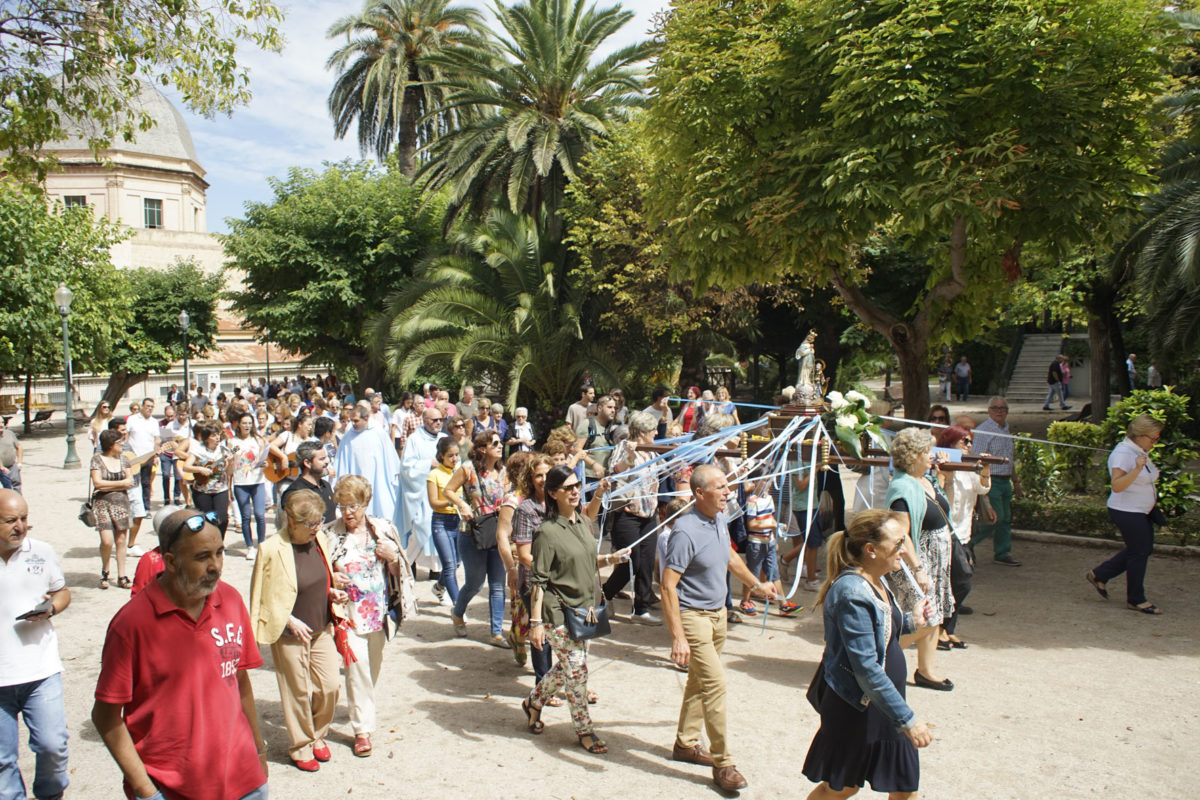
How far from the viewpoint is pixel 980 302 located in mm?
11531

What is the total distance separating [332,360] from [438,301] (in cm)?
1265

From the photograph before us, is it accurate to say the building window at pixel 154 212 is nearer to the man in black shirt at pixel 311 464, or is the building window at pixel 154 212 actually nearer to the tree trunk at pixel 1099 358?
the tree trunk at pixel 1099 358

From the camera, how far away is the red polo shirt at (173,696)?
2.96m

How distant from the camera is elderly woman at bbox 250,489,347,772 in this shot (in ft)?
15.7

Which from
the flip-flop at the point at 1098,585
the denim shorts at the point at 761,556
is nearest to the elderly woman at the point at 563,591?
the denim shorts at the point at 761,556

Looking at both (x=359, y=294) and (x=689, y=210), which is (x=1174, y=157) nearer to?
(x=689, y=210)

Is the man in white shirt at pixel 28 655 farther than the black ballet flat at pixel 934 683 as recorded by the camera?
No

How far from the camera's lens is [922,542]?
20.3ft

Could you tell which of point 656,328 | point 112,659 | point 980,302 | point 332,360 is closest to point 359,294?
point 332,360

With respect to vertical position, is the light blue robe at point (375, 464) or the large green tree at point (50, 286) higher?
the large green tree at point (50, 286)

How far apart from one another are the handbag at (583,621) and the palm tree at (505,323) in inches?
514

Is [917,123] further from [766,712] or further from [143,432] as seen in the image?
[143,432]

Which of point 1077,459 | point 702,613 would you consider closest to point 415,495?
point 702,613

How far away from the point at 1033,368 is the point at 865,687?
30.2 metres
